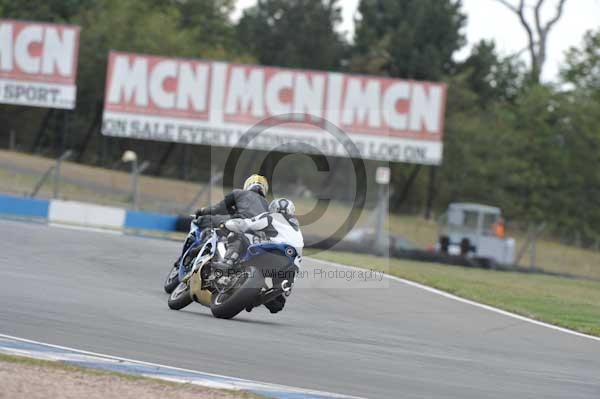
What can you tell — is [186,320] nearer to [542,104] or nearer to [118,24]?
[542,104]

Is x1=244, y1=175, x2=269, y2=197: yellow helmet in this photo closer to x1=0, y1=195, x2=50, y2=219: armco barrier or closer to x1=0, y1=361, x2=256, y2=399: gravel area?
x1=0, y1=361, x2=256, y2=399: gravel area

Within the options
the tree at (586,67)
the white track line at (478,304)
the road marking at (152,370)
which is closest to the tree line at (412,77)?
the tree at (586,67)

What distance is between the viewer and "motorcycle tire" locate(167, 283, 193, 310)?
11172 millimetres

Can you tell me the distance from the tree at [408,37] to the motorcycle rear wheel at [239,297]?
2208 inches

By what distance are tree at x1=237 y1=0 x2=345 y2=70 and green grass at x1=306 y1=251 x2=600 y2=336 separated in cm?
4869

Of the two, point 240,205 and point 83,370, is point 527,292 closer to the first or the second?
point 240,205

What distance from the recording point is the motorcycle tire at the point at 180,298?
11172mm

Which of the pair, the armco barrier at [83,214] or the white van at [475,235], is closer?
the armco barrier at [83,214]

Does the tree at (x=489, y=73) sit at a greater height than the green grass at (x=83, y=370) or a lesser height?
greater

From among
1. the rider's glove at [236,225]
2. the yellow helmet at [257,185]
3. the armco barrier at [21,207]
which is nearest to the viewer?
the rider's glove at [236,225]

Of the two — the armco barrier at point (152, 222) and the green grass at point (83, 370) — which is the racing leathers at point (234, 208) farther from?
the armco barrier at point (152, 222)

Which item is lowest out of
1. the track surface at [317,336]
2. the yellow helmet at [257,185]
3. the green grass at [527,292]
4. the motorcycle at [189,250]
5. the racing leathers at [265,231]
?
the green grass at [527,292]

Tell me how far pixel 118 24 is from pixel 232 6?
62.4 ft

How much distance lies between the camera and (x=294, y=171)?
48.8 meters
